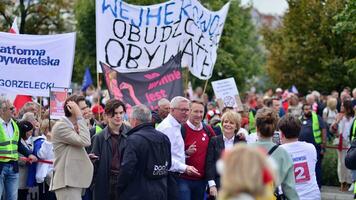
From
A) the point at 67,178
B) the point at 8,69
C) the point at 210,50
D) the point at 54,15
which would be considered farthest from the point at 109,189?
the point at 54,15

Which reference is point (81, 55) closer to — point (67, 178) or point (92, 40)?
point (92, 40)

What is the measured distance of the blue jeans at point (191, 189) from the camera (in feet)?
34.8

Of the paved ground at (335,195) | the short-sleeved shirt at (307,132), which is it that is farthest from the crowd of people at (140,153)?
the paved ground at (335,195)

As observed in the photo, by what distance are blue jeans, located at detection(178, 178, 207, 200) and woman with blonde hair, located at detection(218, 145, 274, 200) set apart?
5.75m

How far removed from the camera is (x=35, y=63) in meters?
14.0

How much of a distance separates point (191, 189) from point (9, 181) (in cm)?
262

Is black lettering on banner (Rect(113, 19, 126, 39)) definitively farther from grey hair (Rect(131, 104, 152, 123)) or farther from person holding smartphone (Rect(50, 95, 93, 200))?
grey hair (Rect(131, 104, 152, 123))

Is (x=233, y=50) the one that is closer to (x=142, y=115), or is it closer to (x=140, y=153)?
(x=142, y=115)

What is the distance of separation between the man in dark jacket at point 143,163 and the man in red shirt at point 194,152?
1134 mm

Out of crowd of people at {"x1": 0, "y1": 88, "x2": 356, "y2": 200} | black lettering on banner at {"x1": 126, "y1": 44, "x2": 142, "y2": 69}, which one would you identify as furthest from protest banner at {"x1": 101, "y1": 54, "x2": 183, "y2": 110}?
crowd of people at {"x1": 0, "y1": 88, "x2": 356, "y2": 200}

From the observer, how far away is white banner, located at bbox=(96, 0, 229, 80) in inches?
602

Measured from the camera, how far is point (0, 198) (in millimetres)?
11469

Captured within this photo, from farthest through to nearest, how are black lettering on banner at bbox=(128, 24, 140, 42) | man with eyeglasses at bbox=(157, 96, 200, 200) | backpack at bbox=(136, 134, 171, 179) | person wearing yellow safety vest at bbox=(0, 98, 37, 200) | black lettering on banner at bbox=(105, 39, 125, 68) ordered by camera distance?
black lettering on banner at bbox=(128, 24, 140, 42) → black lettering on banner at bbox=(105, 39, 125, 68) → person wearing yellow safety vest at bbox=(0, 98, 37, 200) → man with eyeglasses at bbox=(157, 96, 200, 200) → backpack at bbox=(136, 134, 171, 179)

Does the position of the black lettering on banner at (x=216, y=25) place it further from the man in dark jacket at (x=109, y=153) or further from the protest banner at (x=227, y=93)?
the man in dark jacket at (x=109, y=153)
